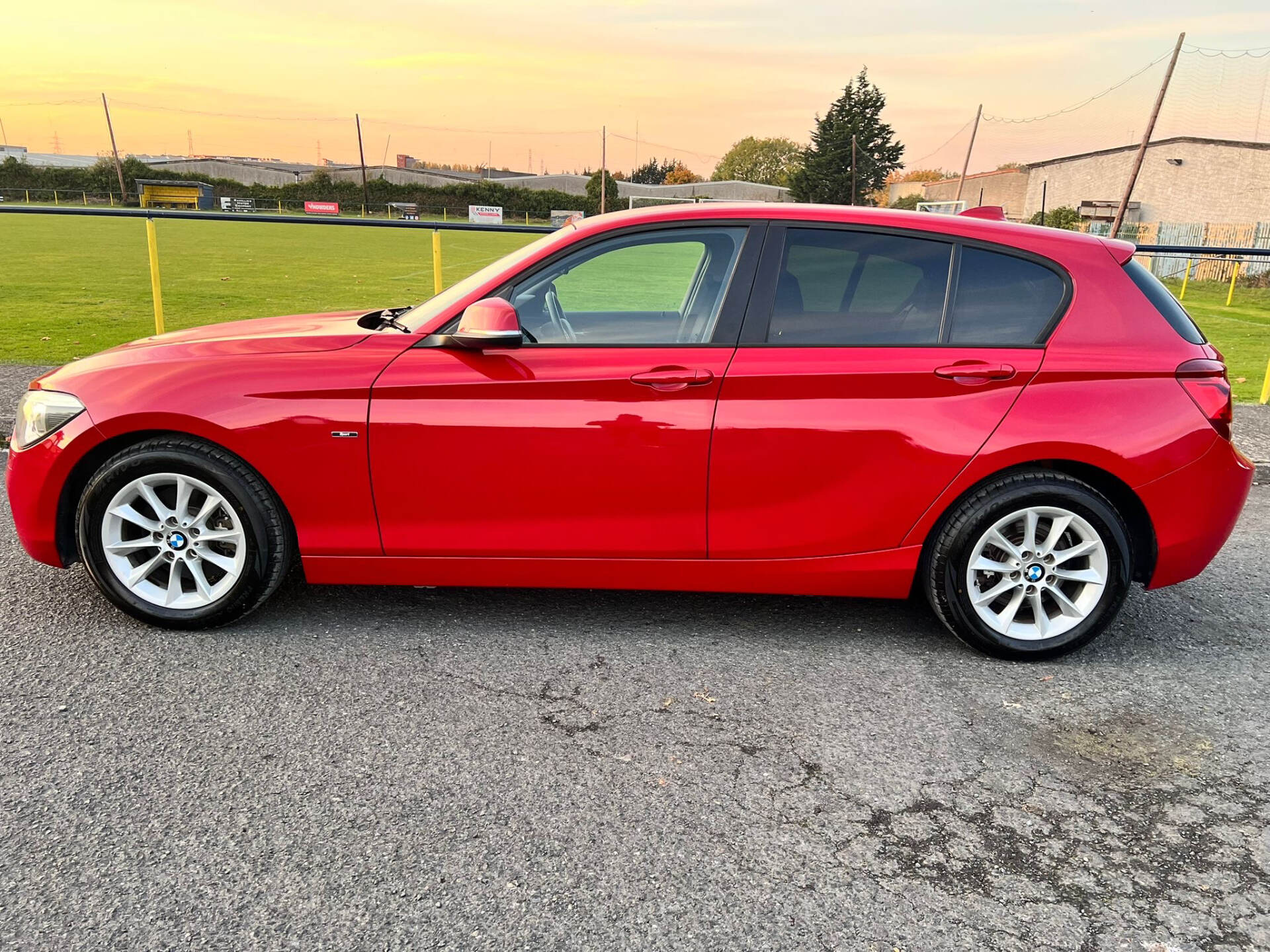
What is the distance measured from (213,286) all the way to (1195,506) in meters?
20.2

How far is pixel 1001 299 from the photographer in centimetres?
356

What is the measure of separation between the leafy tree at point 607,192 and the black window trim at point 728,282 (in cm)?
7363

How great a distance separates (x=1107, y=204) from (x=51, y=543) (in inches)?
2475

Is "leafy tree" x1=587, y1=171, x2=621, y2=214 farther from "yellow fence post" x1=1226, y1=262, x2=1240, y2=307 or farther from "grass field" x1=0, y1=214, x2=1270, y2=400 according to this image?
"yellow fence post" x1=1226, y1=262, x2=1240, y2=307

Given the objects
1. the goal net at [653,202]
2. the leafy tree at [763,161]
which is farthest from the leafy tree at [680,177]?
the goal net at [653,202]

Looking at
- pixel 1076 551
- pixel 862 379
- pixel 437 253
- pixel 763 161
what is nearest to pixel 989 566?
pixel 1076 551

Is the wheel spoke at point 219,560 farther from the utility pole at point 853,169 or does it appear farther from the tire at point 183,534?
the utility pole at point 853,169

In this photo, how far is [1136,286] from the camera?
3.61 metres

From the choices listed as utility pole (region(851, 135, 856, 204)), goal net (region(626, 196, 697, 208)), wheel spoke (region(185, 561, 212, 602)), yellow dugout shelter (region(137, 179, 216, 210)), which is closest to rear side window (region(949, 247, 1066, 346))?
goal net (region(626, 196, 697, 208))

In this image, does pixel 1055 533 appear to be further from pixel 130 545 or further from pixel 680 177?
pixel 680 177

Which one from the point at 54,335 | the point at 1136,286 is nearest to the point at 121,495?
the point at 1136,286

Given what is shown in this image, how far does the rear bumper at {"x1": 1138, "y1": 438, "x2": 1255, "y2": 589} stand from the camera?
11.5 feet

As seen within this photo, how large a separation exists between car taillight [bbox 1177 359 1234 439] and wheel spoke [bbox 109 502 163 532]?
12.6 feet

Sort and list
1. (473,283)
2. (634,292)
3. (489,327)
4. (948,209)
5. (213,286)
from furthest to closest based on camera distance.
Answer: (213,286)
(948,209)
(634,292)
(473,283)
(489,327)
